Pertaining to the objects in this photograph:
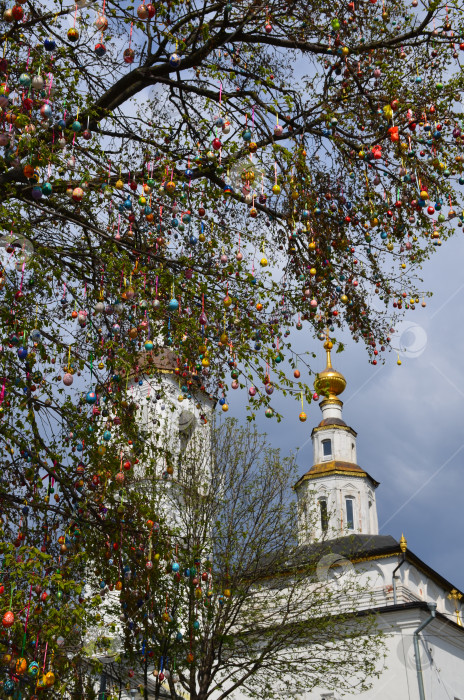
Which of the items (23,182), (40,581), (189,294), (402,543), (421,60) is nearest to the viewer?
(40,581)

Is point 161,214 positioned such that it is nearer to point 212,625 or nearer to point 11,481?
point 11,481

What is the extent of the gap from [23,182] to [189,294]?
2050mm

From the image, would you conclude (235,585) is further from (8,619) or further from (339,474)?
(339,474)

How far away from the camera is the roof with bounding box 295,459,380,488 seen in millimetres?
39375

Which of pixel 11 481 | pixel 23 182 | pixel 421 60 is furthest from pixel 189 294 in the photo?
pixel 421 60

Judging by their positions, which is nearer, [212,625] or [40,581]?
[40,581]

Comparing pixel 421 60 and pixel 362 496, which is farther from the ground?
pixel 362 496

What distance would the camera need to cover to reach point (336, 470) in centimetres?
3931

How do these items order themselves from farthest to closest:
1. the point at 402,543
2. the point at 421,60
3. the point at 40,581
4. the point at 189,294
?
the point at 402,543, the point at 421,60, the point at 189,294, the point at 40,581

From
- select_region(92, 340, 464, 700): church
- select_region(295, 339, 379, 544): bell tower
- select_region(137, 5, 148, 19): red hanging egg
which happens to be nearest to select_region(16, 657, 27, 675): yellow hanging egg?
select_region(137, 5, 148, 19): red hanging egg

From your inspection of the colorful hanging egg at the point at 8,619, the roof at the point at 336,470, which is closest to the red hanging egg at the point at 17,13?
the colorful hanging egg at the point at 8,619

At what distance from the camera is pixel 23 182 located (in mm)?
7402

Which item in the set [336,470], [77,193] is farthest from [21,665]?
[336,470]

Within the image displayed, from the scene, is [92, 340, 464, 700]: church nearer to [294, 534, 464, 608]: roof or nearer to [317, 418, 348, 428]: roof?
[294, 534, 464, 608]: roof
